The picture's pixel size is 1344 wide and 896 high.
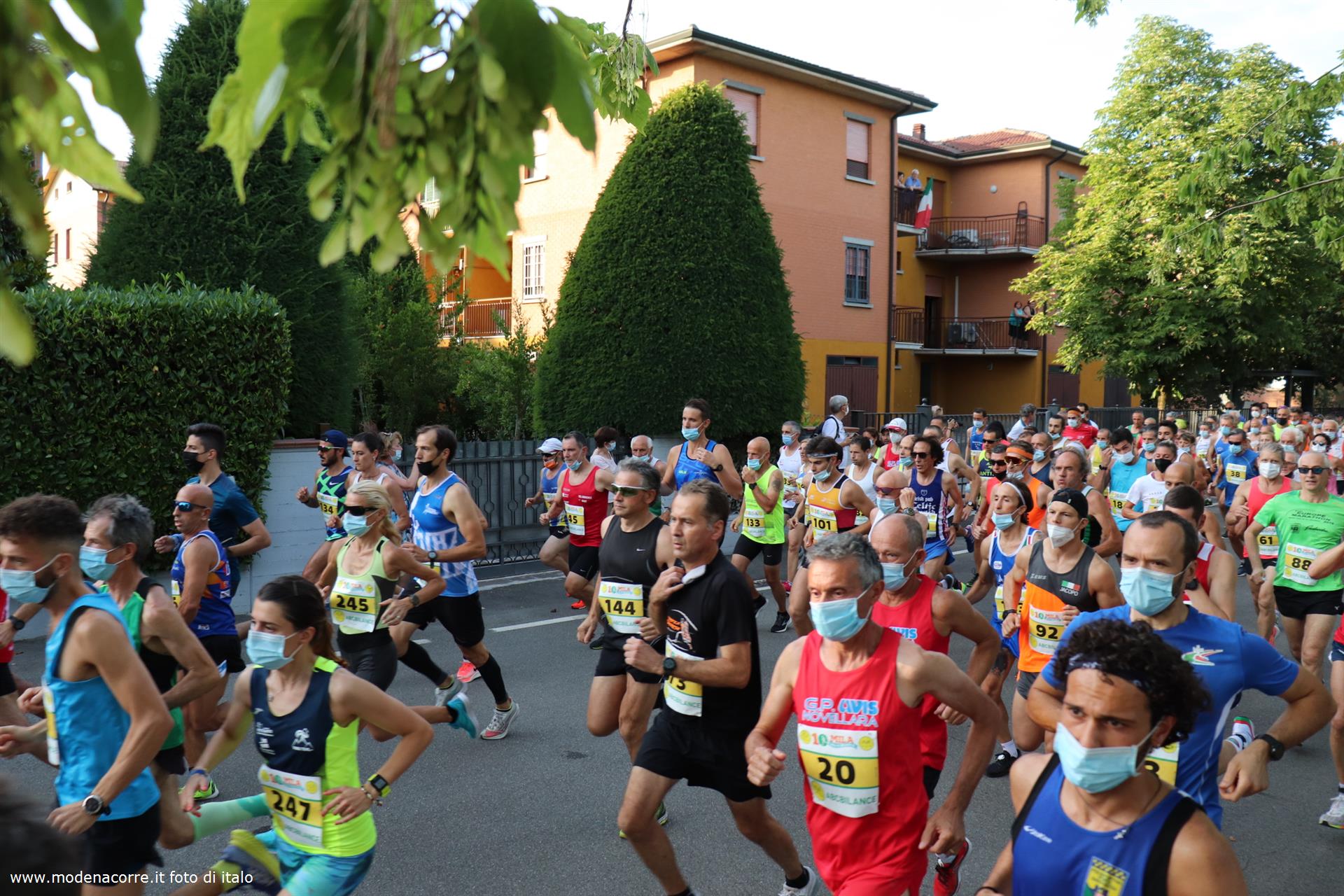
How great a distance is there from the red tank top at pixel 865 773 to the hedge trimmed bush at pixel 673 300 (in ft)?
49.2

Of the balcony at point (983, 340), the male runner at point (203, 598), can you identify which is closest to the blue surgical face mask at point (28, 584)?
the male runner at point (203, 598)

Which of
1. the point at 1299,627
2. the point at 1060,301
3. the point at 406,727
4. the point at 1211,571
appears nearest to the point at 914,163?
the point at 1060,301

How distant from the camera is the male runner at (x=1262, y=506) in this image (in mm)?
8117

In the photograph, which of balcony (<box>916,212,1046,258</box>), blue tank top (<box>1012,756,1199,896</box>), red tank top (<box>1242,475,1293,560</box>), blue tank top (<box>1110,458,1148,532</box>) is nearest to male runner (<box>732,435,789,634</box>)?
red tank top (<box>1242,475,1293,560</box>)

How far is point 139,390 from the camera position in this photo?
1066cm

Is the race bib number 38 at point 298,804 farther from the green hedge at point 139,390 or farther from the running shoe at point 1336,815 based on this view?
the green hedge at point 139,390

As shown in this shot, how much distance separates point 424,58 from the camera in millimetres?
1826

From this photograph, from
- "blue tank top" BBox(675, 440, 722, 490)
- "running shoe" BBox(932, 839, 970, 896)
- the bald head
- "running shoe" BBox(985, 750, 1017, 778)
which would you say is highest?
the bald head

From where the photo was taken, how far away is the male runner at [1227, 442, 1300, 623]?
8117mm

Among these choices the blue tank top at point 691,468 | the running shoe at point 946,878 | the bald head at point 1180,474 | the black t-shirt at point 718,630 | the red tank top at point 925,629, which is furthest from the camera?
the blue tank top at point 691,468

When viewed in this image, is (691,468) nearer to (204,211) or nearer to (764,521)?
(764,521)

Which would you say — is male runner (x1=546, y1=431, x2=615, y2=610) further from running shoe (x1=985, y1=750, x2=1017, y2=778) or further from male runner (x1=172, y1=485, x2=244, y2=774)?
running shoe (x1=985, y1=750, x2=1017, y2=778)

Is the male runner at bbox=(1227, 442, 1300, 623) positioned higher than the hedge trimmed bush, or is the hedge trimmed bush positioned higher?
the hedge trimmed bush

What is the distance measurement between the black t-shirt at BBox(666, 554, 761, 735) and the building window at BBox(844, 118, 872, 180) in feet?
85.9
